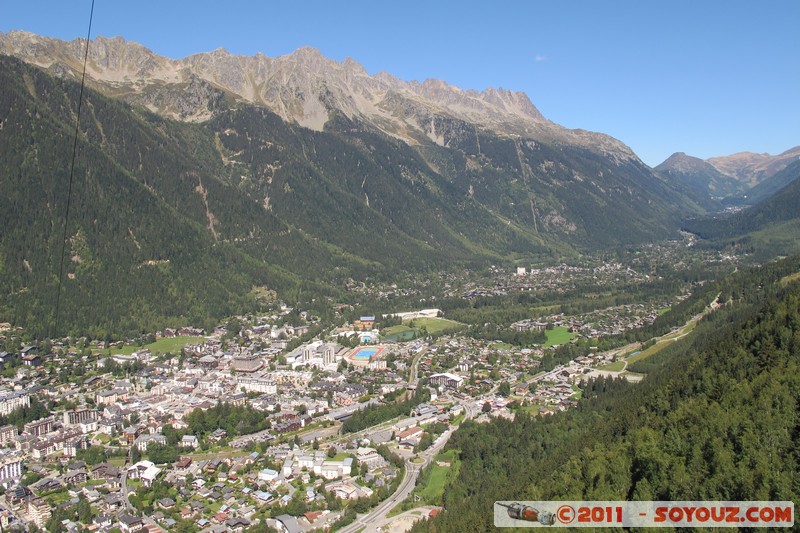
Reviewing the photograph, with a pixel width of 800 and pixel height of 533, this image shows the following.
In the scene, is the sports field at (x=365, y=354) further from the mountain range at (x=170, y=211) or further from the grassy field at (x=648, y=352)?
the mountain range at (x=170, y=211)

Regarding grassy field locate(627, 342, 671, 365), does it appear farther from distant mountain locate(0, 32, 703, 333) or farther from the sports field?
distant mountain locate(0, 32, 703, 333)

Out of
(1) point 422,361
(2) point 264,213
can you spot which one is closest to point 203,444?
(1) point 422,361

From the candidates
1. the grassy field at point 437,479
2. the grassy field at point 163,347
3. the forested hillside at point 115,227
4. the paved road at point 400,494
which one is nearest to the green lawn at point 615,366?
the paved road at point 400,494

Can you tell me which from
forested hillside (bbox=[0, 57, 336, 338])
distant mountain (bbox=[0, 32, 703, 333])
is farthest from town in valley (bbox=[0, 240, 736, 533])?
distant mountain (bbox=[0, 32, 703, 333])

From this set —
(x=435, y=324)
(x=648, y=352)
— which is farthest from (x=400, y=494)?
(x=435, y=324)

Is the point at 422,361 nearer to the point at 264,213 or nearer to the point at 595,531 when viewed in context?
the point at 595,531

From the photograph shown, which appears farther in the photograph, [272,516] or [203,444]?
[203,444]

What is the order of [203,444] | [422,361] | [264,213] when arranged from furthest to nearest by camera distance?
[264,213] → [422,361] → [203,444]

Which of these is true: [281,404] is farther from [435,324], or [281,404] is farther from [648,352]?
[435,324]
